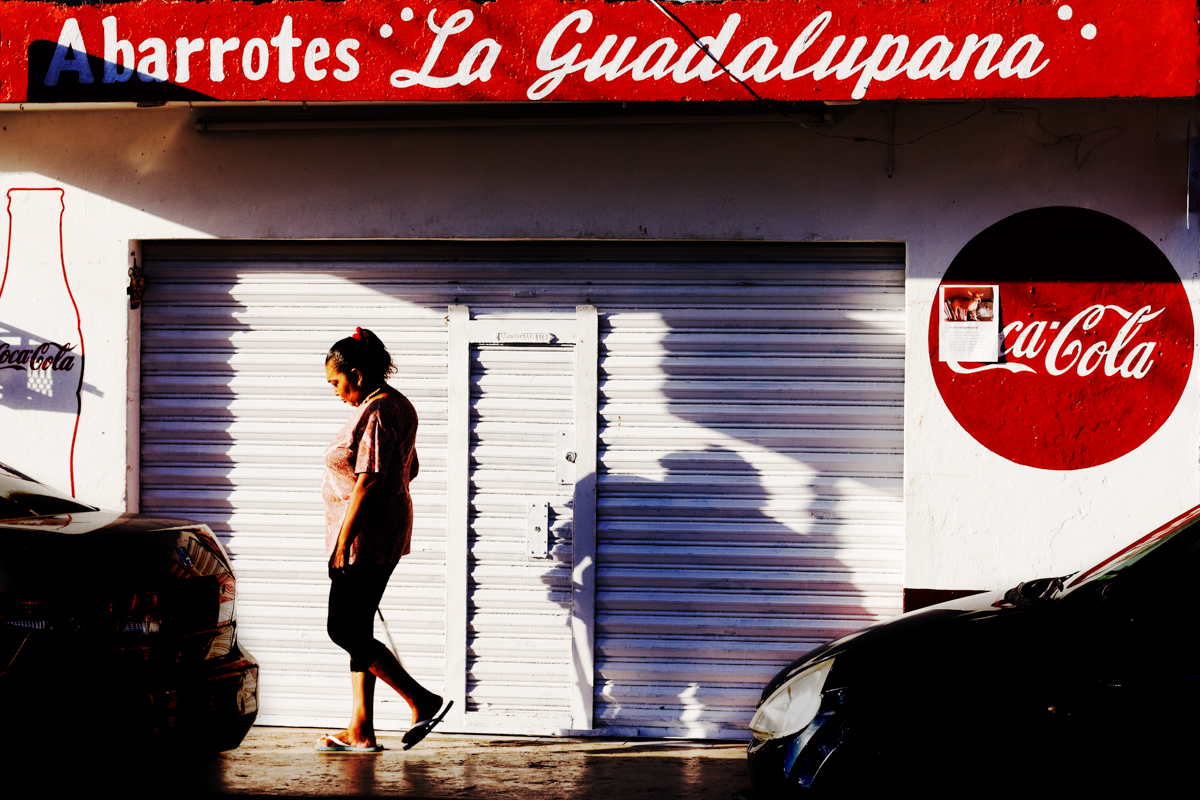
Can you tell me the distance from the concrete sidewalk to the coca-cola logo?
2479 millimetres

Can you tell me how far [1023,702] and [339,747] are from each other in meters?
3.61

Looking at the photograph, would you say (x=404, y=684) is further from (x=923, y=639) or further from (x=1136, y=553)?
(x=1136, y=553)

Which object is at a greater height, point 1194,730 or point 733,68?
point 733,68

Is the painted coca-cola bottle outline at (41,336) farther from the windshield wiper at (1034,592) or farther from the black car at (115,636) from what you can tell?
the windshield wiper at (1034,592)

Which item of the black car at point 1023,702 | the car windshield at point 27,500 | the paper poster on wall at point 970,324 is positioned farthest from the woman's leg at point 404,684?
the paper poster on wall at point 970,324

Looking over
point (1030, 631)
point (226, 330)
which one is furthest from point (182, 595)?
point (1030, 631)

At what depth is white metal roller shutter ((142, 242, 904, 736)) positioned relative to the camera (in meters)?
5.74

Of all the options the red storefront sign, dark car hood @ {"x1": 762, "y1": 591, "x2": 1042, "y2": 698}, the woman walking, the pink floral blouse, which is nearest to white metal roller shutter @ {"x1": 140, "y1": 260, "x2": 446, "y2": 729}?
the woman walking

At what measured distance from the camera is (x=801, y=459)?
579 centimetres

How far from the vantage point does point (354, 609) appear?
16.6 ft

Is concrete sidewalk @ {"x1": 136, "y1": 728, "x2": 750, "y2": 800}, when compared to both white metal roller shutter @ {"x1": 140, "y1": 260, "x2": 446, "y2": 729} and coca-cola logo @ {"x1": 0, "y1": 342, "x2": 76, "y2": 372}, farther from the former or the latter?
coca-cola logo @ {"x1": 0, "y1": 342, "x2": 76, "y2": 372}

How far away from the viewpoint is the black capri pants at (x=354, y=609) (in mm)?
5066

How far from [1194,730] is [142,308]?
5.74 m

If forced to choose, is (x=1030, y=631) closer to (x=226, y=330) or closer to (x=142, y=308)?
(x=226, y=330)
